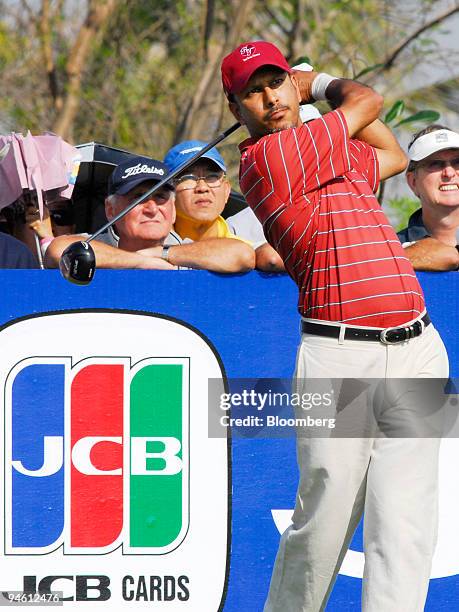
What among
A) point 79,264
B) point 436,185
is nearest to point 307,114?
point 436,185

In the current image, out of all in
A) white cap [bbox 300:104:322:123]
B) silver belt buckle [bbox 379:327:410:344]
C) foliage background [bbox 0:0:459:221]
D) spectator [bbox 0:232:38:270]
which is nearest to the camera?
silver belt buckle [bbox 379:327:410:344]

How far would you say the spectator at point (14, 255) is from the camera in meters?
4.52

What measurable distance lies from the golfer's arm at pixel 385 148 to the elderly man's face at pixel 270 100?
0.32m

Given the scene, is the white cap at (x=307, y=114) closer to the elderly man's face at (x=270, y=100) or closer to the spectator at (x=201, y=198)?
the spectator at (x=201, y=198)

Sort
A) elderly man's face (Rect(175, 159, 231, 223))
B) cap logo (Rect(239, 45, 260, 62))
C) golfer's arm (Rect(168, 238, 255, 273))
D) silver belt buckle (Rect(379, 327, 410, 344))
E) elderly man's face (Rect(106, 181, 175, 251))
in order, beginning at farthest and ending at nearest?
1. elderly man's face (Rect(175, 159, 231, 223))
2. elderly man's face (Rect(106, 181, 175, 251))
3. golfer's arm (Rect(168, 238, 255, 273))
4. cap logo (Rect(239, 45, 260, 62))
5. silver belt buckle (Rect(379, 327, 410, 344))

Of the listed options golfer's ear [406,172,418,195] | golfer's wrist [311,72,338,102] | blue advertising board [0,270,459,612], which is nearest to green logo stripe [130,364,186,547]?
blue advertising board [0,270,459,612]

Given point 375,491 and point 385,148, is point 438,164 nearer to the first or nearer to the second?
point 385,148

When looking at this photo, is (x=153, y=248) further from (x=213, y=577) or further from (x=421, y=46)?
(x=421, y=46)

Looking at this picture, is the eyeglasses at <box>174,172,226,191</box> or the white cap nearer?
the white cap

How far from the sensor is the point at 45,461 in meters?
4.10

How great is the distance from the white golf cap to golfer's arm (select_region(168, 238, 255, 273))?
829 mm

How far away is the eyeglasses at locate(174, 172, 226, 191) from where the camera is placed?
5.18m

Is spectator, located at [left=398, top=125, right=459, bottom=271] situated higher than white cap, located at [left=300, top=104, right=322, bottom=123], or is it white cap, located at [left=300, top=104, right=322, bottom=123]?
white cap, located at [left=300, top=104, right=322, bottom=123]

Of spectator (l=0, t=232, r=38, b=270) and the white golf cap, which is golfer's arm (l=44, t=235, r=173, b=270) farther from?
the white golf cap
